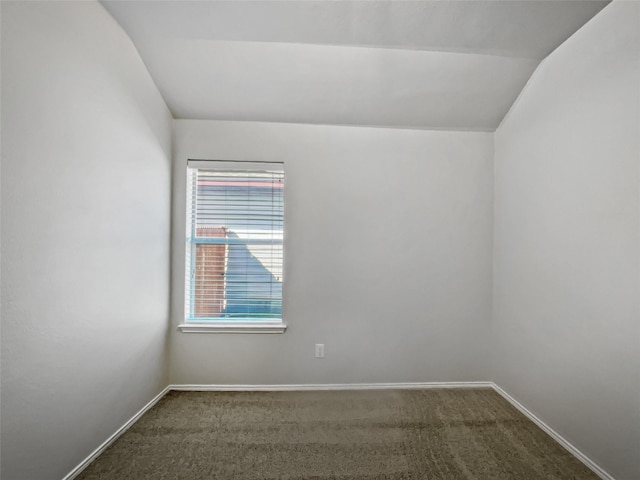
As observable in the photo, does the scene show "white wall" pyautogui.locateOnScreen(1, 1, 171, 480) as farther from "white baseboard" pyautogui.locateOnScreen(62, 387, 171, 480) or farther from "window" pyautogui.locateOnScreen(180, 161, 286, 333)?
"window" pyautogui.locateOnScreen(180, 161, 286, 333)

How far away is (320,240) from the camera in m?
2.56

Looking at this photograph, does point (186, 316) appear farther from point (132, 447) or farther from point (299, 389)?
point (299, 389)

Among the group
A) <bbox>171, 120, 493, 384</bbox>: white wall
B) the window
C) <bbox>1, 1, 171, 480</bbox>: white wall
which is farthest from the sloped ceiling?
the window

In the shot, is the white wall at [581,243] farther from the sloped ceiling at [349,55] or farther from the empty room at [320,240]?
the sloped ceiling at [349,55]

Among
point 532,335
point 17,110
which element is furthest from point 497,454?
point 17,110

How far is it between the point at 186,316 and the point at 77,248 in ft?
3.85

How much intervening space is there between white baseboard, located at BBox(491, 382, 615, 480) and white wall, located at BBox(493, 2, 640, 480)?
40 millimetres

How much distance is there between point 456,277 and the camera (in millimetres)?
2605

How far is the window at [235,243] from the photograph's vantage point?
2594mm

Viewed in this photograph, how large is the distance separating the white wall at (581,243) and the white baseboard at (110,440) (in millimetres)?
2735

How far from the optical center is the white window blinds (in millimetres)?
2596

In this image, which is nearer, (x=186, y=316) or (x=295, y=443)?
(x=295, y=443)

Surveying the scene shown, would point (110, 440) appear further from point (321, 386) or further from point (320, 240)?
point (320, 240)

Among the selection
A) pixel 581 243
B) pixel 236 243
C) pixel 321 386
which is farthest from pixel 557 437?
pixel 236 243
